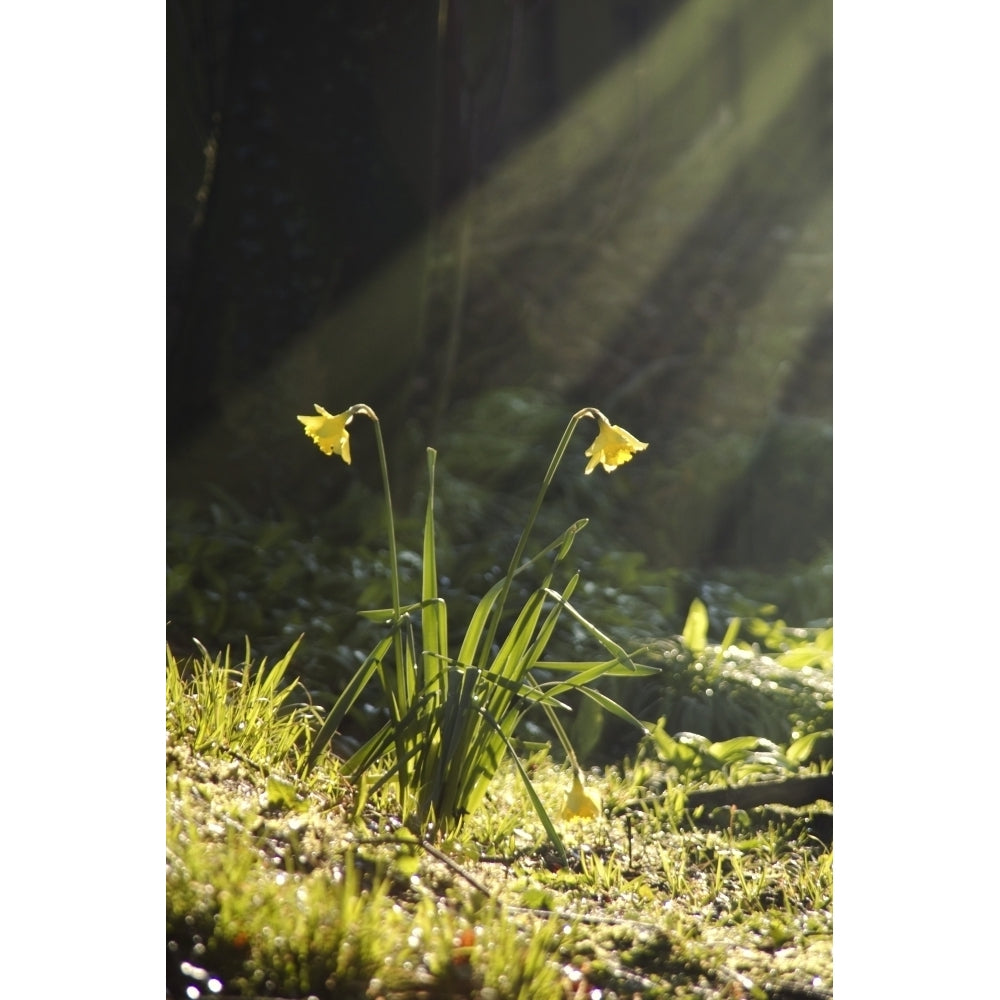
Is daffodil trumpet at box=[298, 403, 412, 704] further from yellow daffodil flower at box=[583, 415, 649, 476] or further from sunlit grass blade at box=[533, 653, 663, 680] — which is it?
yellow daffodil flower at box=[583, 415, 649, 476]

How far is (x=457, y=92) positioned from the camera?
1508 millimetres

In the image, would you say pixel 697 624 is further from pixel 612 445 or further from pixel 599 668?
pixel 612 445

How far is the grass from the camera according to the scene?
4.03 feet

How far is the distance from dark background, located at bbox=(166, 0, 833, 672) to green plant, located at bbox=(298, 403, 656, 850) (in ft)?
0.44

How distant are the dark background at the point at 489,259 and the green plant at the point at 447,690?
5.2 inches

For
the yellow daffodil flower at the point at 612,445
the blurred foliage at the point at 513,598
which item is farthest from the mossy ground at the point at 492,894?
the yellow daffodil flower at the point at 612,445

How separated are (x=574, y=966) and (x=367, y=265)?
1059 mm

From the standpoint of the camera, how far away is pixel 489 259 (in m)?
1.51

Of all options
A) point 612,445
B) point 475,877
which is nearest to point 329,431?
point 612,445

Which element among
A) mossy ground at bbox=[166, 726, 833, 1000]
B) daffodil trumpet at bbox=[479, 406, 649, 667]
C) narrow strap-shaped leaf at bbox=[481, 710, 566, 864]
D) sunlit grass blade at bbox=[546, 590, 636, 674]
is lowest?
mossy ground at bbox=[166, 726, 833, 1000]

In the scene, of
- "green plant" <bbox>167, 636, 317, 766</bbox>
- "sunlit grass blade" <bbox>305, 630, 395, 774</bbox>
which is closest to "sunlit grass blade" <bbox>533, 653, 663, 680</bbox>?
"sunlit grass blade" <bbox>305, 630, 395, 774</bbox>

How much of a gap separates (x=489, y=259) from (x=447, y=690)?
2.17 feet
